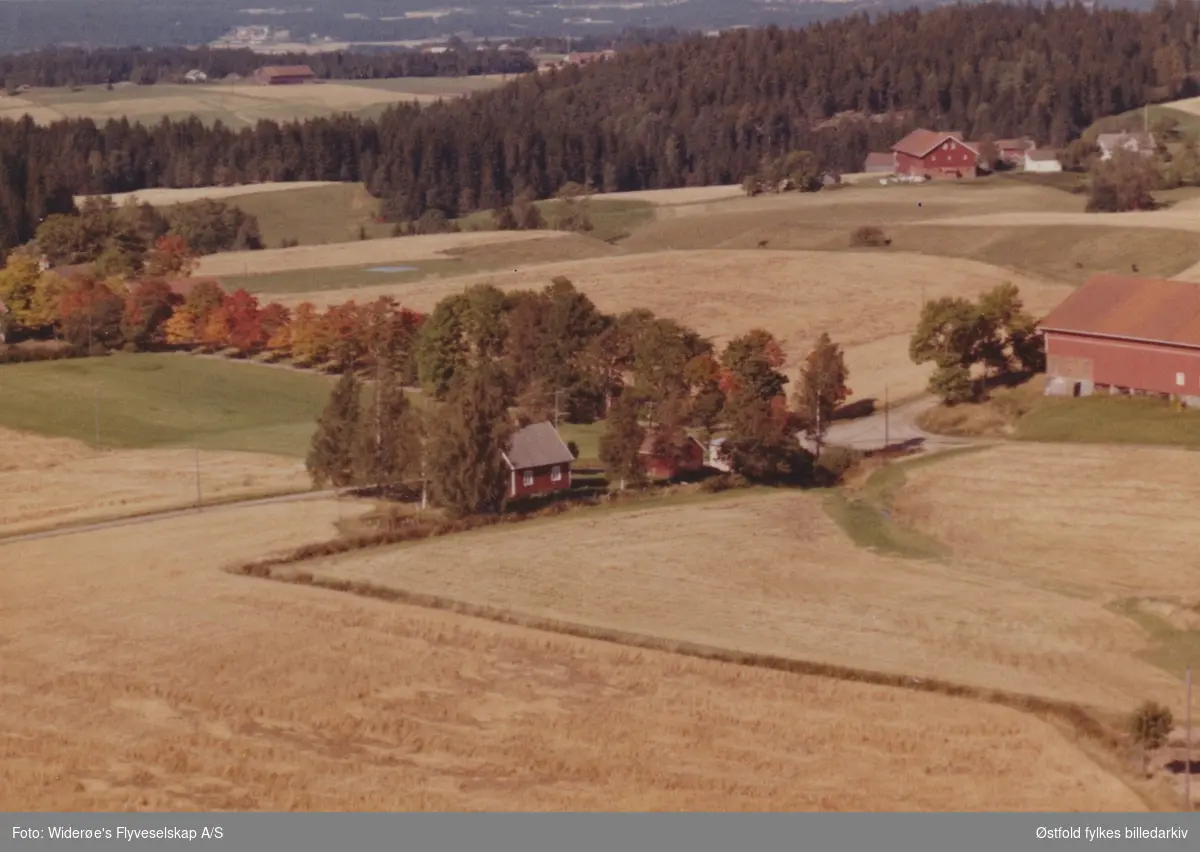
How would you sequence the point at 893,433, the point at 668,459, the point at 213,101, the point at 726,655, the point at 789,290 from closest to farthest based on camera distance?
the point at 726,655
the point at 668,459
the point at 893,433
the point at 789,290
the point at 213,101

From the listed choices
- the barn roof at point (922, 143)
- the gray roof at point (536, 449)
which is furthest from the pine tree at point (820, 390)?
the barn roof at point (922, 143)

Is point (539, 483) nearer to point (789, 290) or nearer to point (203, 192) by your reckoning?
point (789, 290)

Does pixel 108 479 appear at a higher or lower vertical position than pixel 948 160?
lower

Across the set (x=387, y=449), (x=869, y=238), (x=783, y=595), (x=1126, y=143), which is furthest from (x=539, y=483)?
(x=1126, y=143)

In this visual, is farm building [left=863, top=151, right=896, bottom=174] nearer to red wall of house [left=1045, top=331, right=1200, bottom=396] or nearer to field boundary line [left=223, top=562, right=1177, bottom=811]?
red wall of house [left=1045, top=331, right=1200, bottom=396]

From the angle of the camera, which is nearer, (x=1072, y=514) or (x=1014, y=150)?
(x=1072, y=514)

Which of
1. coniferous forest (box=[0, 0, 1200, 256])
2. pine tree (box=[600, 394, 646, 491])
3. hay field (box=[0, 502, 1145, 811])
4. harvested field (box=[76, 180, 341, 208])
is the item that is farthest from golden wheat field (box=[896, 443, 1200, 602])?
harvested field (box=[76, 180, 341, 208])

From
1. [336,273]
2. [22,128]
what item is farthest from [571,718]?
[22,128]
